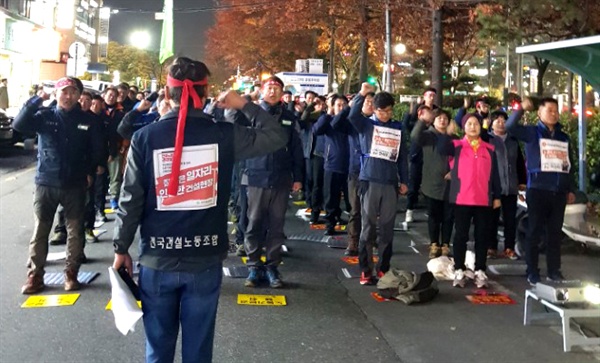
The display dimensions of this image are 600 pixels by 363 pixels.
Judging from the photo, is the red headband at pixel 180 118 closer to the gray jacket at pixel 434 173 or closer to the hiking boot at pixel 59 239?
the gray jacket at pixel 434 173

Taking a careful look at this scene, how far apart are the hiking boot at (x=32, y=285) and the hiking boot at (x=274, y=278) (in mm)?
2284

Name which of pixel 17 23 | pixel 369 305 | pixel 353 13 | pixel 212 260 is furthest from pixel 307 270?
pixel 17 23

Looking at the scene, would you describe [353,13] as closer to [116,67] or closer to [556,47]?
[556,47]

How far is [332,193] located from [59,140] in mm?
4619

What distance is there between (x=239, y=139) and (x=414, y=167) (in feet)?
24.4

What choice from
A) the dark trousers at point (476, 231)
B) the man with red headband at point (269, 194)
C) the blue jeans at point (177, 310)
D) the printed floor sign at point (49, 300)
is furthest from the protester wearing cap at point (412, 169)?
the blue jeans at point (177, 310)

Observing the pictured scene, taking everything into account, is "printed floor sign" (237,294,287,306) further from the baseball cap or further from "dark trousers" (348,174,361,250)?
the baseball cap

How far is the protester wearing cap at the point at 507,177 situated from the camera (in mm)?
7703

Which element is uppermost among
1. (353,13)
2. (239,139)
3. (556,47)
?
(353,13)

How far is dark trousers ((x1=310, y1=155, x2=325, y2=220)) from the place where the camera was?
10.2 metres

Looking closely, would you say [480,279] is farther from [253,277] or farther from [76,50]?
[76,50]

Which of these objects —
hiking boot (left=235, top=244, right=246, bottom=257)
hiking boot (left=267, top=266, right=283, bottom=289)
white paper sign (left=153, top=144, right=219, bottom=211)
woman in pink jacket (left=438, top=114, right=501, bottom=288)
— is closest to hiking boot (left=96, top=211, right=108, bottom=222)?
hiking boot (left=235, top=244, right=246, bottom=257)

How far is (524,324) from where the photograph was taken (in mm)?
5328

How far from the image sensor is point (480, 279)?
255 inches
